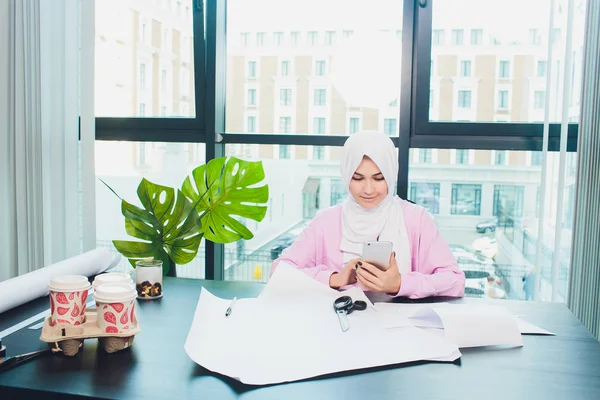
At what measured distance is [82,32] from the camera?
2539 millimetres

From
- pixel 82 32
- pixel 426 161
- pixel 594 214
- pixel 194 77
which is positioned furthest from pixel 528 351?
pixel 82 32

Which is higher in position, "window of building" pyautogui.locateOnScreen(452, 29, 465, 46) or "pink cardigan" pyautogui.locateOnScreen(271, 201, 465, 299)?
"window of building" pyautogui.locateOnScreen(452, 29, 465, 46)

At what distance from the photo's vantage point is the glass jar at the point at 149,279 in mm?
1379

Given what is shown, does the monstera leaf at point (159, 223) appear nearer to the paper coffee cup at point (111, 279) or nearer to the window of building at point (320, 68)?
the paper coffee cup at point (111, 279)

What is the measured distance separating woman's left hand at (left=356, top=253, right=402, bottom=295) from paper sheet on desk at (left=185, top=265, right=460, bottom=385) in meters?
0.15

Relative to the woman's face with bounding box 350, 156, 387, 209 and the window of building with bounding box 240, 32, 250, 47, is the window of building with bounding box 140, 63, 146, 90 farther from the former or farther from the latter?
the woman's face with bounding box 350, 156, 387, 209

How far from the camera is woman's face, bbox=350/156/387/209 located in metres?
1.67

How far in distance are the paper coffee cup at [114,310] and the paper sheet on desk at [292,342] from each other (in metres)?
0.13

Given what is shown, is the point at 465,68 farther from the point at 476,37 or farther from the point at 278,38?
the point at 278,38

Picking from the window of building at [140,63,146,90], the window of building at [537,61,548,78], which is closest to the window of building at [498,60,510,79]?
the window of building at [537,61,548,78]

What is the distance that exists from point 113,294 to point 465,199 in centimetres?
180

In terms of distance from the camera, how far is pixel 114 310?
39.4 inches

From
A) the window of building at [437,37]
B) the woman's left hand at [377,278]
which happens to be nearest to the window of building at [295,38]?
the window of building at [437,37]

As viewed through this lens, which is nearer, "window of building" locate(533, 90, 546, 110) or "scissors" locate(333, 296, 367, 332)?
"scissors" locate(333, 296, 367, 332)
